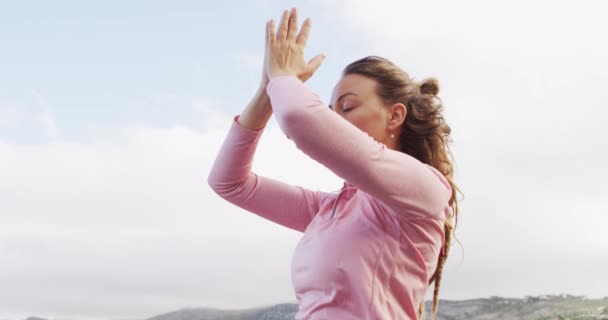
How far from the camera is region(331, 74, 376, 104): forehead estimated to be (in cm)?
164

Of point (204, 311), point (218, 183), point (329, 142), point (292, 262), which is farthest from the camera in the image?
point (204, 311)

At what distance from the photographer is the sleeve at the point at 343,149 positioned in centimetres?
131

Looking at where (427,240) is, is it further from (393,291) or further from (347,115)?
(347,115)

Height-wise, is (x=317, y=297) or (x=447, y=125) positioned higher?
(x=447, y=125)

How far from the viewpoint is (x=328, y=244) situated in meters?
1.50

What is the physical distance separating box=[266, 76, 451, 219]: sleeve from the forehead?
0.27 m

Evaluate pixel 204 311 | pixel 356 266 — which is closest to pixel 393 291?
pixel 356 266

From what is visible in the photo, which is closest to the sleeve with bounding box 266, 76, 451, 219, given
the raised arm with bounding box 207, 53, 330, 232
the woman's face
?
the woman's face

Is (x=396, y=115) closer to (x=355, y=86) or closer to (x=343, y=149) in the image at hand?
(x=355, y=86)

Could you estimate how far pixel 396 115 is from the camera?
5.46 feet

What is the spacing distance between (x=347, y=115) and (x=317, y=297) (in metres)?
0.39

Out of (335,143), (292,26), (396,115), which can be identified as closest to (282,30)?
(292,26)

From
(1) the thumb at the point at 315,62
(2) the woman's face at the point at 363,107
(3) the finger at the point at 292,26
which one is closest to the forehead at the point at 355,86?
(2) the woman's face at the point at 363,107

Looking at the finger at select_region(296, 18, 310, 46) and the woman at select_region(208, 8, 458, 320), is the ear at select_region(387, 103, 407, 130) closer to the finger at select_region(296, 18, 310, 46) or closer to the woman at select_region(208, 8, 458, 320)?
the woman at select_region(208, 8, 458, 320)
